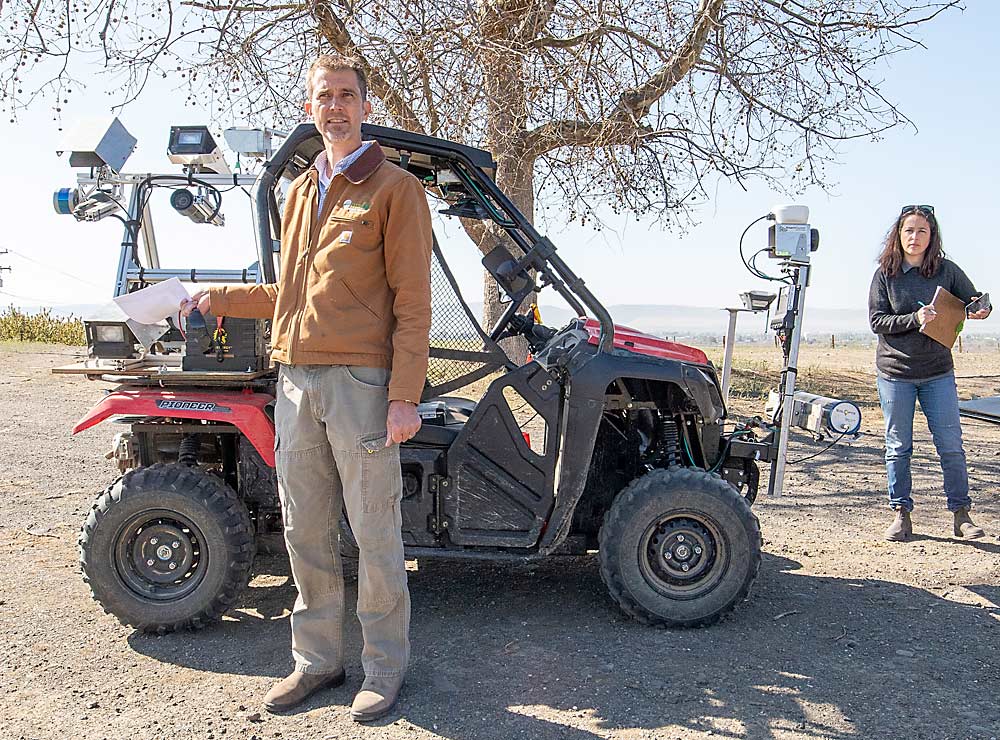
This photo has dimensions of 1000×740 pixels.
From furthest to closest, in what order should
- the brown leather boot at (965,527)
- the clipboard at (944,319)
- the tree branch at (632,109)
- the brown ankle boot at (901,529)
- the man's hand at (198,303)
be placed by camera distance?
A: the tree branch at (632,109)
the brown ankle boot at (901,529)
the brown leather boot at (965,527)
the clipboard at (944,319)
the man's hand at (198,303)

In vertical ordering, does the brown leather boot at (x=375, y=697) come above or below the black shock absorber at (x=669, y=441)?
below

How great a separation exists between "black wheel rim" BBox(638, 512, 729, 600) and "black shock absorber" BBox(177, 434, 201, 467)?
2.16 m

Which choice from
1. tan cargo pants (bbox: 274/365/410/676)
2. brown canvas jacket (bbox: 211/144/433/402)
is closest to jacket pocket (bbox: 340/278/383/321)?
brown canvas jacket (bbox: 211/144/433/402)

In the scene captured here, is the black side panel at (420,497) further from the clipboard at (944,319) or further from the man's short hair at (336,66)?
the clipboard at (944,319)

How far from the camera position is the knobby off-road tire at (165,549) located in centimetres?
405

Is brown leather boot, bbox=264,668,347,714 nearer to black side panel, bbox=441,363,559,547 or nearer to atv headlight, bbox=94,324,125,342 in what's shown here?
black side panel, bbox=441,363,559,547

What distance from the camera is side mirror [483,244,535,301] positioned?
4.10 m

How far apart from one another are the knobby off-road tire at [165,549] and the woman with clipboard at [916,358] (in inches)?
161

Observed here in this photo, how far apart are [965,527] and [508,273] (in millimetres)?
3650

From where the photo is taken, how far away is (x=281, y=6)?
10.0 m

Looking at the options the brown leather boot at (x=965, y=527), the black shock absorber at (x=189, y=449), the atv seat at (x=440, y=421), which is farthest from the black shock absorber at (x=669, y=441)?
the brown leather boot at (x=965, y=527)

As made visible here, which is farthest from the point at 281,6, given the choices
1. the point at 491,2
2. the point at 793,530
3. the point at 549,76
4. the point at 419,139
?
the point at 793,530

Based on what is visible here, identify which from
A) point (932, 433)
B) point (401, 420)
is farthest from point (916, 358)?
point (401, 420)

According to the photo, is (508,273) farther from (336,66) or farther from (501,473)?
(336,66)
